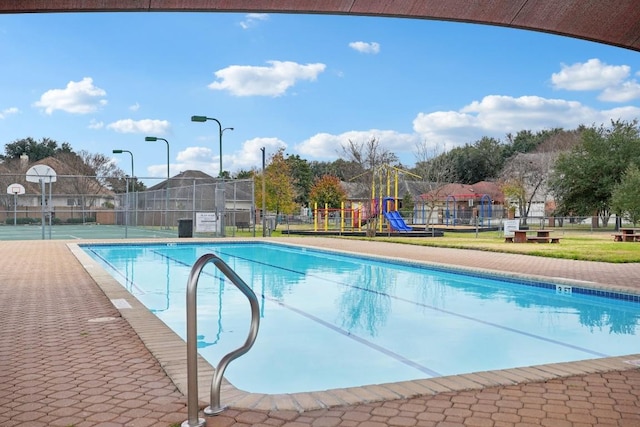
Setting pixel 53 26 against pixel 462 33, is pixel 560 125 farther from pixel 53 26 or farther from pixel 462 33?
pixel 53 26

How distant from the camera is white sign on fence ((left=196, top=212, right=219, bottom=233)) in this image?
73.7 feet

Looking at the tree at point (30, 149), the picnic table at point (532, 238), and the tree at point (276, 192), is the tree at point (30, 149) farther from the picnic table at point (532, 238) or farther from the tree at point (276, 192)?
the picnic table at point (532, 238)

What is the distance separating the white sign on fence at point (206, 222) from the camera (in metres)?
22.5

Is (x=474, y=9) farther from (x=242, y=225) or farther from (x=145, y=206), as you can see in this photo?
(x=145, y=206)

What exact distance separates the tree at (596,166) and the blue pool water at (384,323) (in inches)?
1079

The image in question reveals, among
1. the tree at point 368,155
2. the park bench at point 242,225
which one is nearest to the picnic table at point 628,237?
the park bench at point 242,225

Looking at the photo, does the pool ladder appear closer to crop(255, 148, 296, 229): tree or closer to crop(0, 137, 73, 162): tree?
crop(255, 148, 296, 229): tree

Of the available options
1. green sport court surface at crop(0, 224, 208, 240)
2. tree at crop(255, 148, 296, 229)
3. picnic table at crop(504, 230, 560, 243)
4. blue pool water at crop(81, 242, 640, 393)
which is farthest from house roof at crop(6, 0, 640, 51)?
tree at crop(255, 148, 296, 229)

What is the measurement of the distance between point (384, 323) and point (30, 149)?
60.5 metres

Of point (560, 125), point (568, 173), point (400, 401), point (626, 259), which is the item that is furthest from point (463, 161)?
point (400, 401)

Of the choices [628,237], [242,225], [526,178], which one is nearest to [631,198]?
[628,237]

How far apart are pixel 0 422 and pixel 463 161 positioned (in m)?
60.8

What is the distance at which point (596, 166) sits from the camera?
3541cm

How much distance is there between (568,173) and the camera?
3662cm
